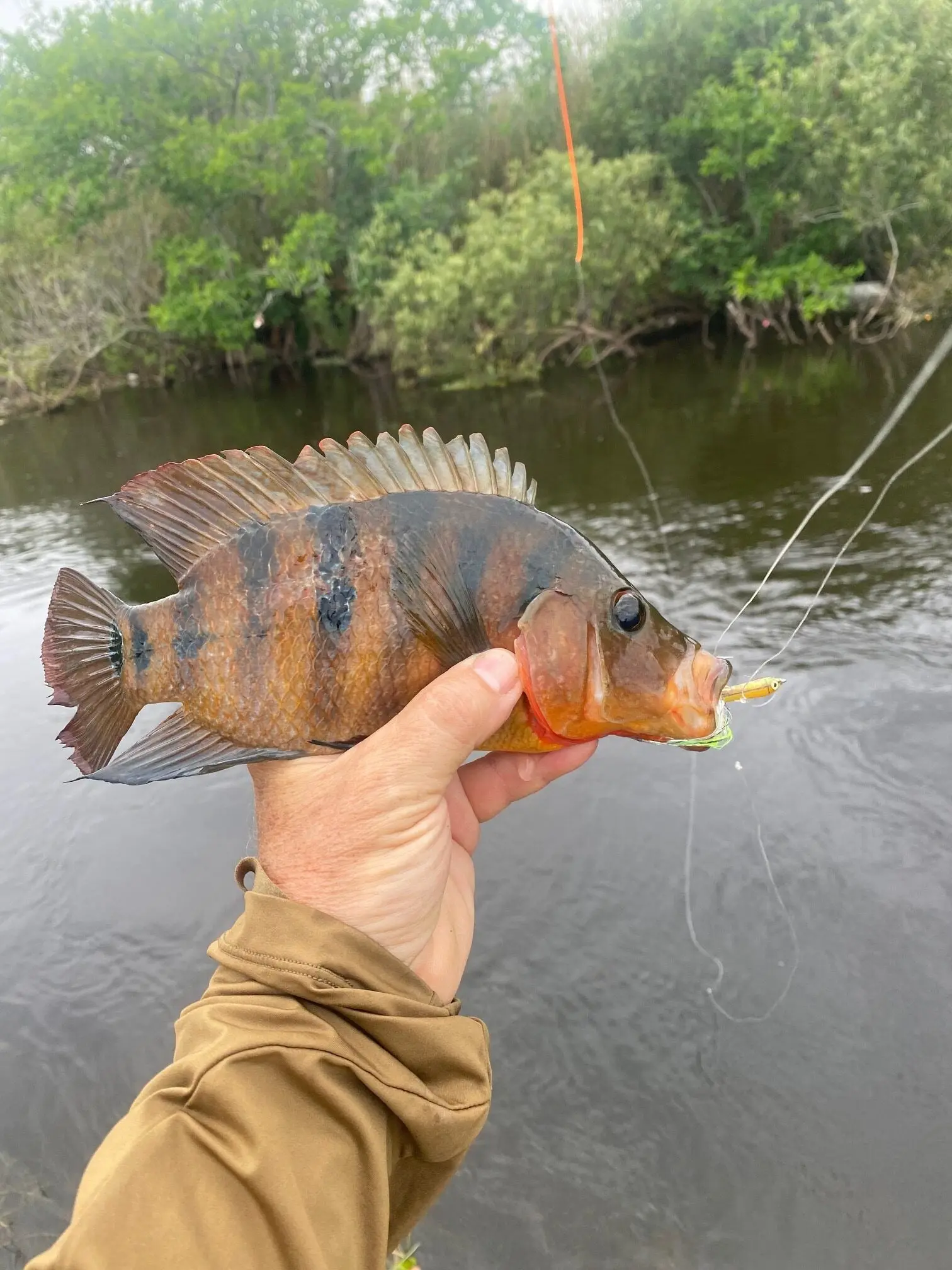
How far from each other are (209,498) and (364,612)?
51 centimetres

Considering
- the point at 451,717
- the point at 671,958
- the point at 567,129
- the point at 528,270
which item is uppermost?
the point at 567,129

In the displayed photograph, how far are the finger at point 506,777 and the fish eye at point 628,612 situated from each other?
0.57 m

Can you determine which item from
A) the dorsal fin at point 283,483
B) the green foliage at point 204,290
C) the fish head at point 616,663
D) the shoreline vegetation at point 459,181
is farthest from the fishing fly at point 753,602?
the green foliage at point 204,290

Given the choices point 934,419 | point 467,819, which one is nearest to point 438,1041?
point 467,819

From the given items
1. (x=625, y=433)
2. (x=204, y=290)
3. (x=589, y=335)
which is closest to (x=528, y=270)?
(x=589, y=335)

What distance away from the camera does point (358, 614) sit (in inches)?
80.9

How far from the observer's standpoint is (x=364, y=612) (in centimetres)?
206

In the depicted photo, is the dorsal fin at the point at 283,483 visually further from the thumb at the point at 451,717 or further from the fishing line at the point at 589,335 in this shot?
the fishing line at the point at 589,335

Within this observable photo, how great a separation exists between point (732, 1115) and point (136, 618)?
146 inches

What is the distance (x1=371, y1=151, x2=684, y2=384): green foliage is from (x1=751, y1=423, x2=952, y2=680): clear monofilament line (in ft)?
42.4

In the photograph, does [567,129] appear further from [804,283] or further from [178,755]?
[804,283]

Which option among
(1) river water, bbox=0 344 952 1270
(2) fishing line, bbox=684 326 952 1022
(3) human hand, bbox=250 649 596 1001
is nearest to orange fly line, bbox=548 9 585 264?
(2) fishing line, bbox=684 326 952 1022

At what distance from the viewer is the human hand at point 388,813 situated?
1.96 m

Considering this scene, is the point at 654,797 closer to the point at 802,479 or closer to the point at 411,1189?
the point at 411,1189
